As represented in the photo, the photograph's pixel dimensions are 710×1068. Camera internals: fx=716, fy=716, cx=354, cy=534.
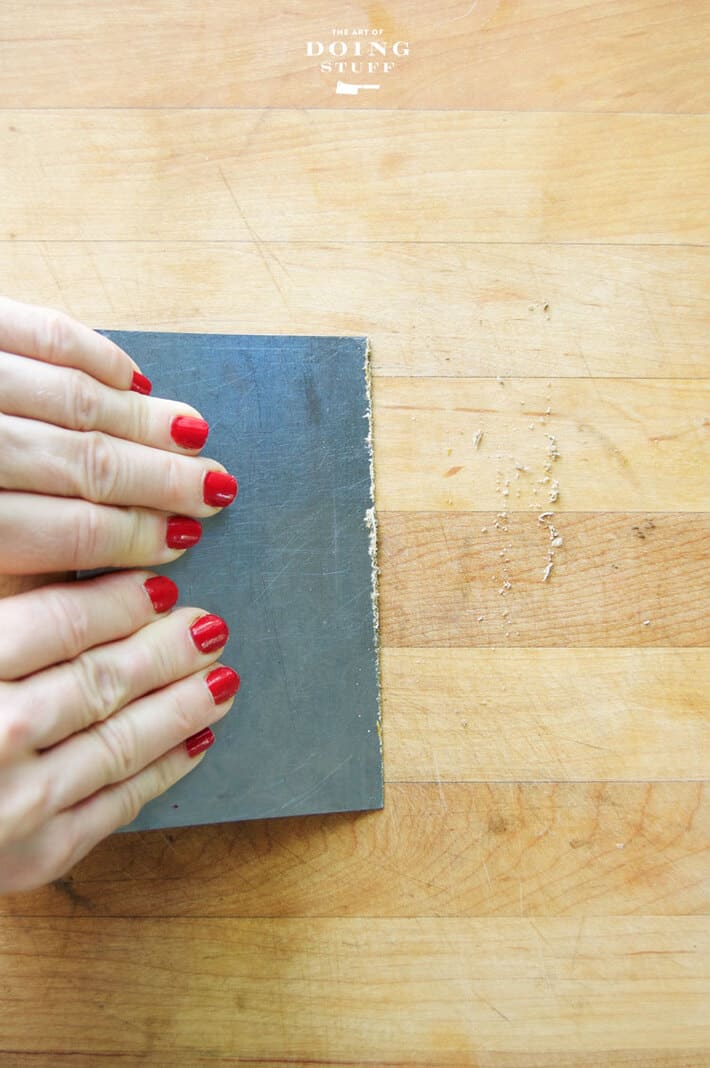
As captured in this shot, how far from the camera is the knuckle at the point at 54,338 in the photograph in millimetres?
519

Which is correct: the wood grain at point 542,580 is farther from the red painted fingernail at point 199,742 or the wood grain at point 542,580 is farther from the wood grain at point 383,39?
the wood grain at point 383,39

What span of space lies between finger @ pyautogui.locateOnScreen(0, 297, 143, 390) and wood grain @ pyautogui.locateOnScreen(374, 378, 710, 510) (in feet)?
0.83

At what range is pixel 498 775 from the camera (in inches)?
25.5

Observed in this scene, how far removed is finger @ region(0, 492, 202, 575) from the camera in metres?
0.51

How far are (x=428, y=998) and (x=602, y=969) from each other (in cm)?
16

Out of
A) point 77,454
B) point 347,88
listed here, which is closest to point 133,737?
point 77,454

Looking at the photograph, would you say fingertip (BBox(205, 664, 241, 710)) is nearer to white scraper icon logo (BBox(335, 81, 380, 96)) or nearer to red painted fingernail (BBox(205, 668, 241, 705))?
red painted fingernail (BBox(205, 668, 241, 705))

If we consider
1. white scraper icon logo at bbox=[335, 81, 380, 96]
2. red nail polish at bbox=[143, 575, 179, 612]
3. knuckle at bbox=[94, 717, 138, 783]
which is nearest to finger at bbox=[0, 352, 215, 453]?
red nail polish at bbox=[143, 575, 179, 612]

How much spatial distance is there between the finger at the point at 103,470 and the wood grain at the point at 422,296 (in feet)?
0.53

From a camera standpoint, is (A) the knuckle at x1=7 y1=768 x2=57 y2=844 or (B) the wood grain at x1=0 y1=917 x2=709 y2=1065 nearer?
(A) the knuckle at x1=7 y1=768 x2=57 y2=844

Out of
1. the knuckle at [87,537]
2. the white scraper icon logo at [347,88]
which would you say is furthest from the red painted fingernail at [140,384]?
the white scraper icon logo at [347,88]

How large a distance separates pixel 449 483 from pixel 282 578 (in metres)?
0.18

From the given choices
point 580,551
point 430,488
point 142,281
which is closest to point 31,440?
point 142,281

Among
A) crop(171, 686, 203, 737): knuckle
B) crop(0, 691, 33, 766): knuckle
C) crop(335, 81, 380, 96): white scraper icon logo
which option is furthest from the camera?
crop(335, 81, 380, 96): white scraper icon logo
